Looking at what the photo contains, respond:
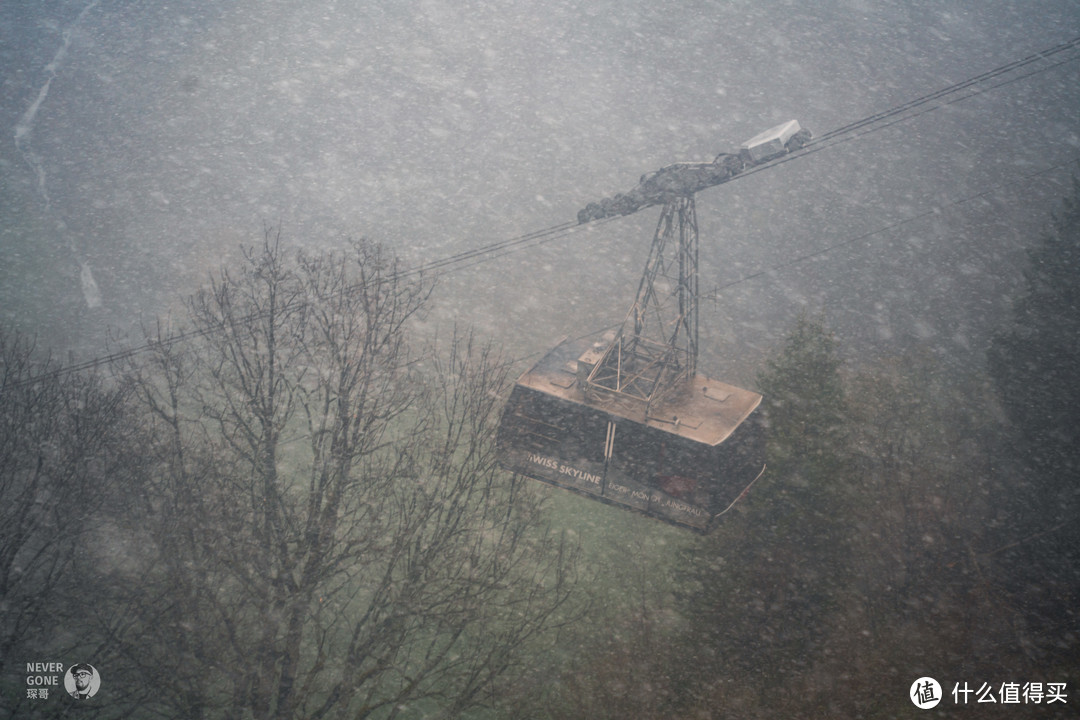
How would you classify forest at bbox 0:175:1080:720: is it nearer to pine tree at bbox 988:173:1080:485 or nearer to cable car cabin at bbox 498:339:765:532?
pine tree at bbox 988:173:1080:485

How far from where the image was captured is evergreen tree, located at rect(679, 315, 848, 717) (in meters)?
11.2

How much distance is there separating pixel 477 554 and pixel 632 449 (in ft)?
11.4

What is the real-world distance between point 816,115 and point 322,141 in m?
20.3

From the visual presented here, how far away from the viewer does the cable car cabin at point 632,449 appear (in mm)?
11211

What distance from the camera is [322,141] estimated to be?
27.3m

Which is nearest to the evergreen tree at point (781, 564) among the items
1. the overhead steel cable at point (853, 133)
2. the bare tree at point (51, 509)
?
the bare tree at point (51, 509)

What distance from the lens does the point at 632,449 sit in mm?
11406

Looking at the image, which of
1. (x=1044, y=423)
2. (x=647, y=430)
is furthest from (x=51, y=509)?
(x=1044, y=423)

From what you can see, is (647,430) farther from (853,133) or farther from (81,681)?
(853,133)

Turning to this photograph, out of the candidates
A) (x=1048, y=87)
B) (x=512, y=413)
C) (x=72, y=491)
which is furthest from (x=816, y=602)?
(x=1048, y=87)

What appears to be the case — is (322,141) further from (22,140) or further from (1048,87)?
(1048,87)

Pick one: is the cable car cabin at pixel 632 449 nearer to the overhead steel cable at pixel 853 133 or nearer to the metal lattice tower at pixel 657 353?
the metal lattice tower at pixel 657 353

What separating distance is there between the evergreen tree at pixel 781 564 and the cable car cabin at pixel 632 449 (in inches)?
33.9

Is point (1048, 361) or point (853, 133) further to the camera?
point (853, 133)
